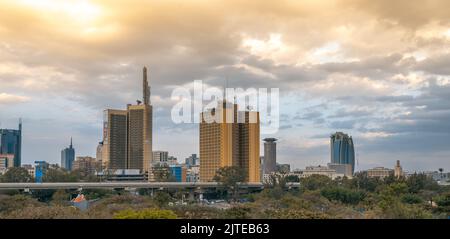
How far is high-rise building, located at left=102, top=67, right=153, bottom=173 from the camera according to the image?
86188mm

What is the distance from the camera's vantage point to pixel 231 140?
5834cm

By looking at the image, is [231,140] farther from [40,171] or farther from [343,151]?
[343,151]

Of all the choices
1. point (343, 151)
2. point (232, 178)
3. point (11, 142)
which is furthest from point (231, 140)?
point (11, 142)

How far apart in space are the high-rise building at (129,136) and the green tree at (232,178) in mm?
35633

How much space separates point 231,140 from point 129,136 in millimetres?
35634

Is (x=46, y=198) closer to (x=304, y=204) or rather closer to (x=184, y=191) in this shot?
(x=184, y=191)

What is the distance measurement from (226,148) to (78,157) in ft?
197

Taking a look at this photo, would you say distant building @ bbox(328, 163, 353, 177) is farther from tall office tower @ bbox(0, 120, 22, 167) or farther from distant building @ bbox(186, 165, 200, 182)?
tall office tower @ bbox(0, 120, 22, 167)

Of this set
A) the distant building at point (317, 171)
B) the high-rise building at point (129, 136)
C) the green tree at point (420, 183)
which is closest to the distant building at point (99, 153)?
the high-rise building at point (129, 136)

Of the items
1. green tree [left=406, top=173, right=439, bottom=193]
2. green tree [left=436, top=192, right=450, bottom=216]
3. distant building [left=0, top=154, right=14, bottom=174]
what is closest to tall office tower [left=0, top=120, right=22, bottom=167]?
distant building [left=0, top=154, right=14, bottom=174]

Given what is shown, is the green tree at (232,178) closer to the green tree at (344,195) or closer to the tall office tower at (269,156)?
the green tree at (344,195)

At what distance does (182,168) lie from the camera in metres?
82.2
